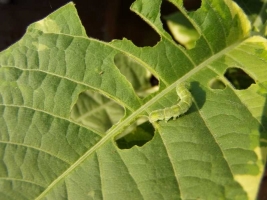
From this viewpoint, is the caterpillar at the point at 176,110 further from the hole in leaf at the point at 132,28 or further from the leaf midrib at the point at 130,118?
the hole in leaf at the point at 132,28

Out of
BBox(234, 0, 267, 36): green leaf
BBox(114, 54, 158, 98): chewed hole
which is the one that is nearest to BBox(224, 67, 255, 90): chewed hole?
BBox(234, 0, 267, 36): green leaf

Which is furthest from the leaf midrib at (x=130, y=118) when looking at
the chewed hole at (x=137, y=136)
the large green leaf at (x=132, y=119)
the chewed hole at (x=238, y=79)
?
the chewed hole at (x=238, y=79)

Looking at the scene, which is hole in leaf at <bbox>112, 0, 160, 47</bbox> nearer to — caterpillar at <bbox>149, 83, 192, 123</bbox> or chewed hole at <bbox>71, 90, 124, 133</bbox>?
chewed hole at <bbox>71, 90, 124, 133</bbox>

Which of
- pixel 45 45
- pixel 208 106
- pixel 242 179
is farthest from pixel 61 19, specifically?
pixel 242 179

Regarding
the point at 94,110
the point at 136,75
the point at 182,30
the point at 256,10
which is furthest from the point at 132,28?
the point at 256,10

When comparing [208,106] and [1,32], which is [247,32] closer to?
[208,106]
